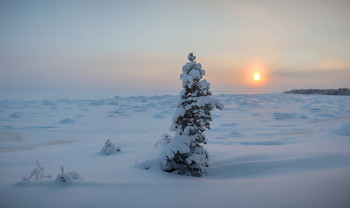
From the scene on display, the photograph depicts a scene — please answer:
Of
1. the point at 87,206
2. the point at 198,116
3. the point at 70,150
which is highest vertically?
the point at 198,116

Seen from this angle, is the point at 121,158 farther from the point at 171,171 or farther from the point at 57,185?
the point at 57,185

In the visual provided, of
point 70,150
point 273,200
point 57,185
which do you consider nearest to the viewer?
point 273,200

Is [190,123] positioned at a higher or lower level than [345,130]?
higher

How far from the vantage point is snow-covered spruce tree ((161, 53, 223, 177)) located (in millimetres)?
5257

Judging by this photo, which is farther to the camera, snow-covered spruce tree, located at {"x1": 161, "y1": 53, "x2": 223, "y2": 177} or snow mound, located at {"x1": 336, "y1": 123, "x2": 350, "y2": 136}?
snow mound, located at {"x1": 336, "y1": 123, "x2": 350, "y2": 136}

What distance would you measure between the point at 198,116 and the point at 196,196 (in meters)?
2.22

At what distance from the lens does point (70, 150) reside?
29.0ft

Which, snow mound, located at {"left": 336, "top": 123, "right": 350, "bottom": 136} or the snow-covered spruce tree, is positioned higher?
the snow-covered spruce tree

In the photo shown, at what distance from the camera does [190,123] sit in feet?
18.4

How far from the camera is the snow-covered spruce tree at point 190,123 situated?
207 inches

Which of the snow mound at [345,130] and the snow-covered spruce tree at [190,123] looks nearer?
the snow-covered spruce tree at [190,123]

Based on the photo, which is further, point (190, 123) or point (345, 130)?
point (345, 130)

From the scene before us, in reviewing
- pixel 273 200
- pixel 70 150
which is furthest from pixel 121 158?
pixel 273 200

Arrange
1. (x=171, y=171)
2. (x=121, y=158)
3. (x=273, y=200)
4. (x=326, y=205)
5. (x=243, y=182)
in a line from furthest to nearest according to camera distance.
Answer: (x=121, y=158)
(x=171, y=171)
(x=243, y=182)
(x=273, y=200)
(x=326, y=205)
